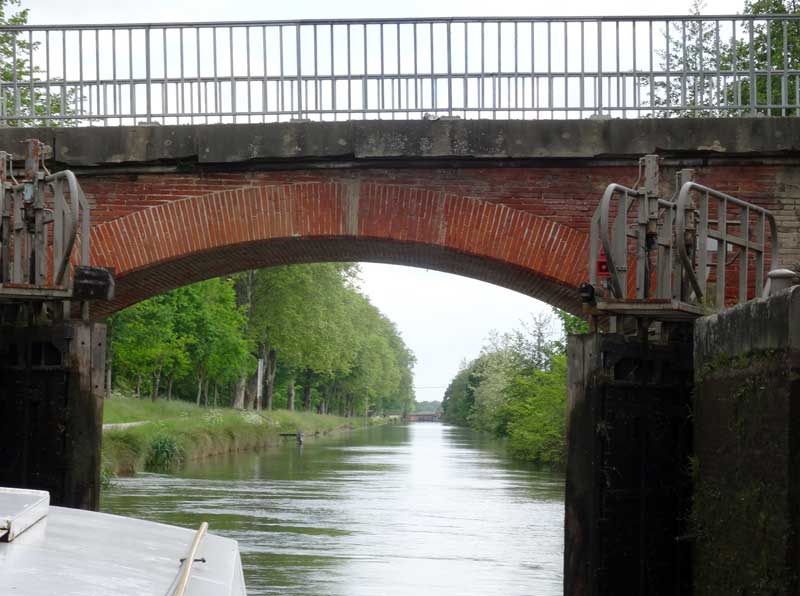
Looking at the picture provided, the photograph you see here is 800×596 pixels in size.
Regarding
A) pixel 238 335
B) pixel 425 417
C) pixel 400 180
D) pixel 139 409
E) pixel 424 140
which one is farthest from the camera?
pixel 425 417

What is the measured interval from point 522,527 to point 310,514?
3.36 m

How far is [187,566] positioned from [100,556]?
10.6 inches

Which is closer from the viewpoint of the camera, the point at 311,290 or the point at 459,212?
the point at 459,212

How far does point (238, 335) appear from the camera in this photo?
41.8m

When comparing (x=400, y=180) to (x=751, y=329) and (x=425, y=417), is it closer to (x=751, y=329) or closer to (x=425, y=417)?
(x=751, y=329)

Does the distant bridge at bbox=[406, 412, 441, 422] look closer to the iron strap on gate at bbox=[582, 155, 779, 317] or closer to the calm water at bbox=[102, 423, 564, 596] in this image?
the calm water at bbox=[102, 423, 564, 596]

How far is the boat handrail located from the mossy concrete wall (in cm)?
316

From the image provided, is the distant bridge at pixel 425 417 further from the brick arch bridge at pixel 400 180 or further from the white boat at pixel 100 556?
the white boat at pixel 100 556

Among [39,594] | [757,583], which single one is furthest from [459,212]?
[39,594]

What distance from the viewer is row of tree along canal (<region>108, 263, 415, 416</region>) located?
34.7 meters

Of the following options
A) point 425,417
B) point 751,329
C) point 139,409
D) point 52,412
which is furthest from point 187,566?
point 425,417

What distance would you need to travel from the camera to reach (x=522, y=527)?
17219 mm

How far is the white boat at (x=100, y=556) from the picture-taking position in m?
3.28

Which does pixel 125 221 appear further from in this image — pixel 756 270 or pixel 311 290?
pixel 311 290
